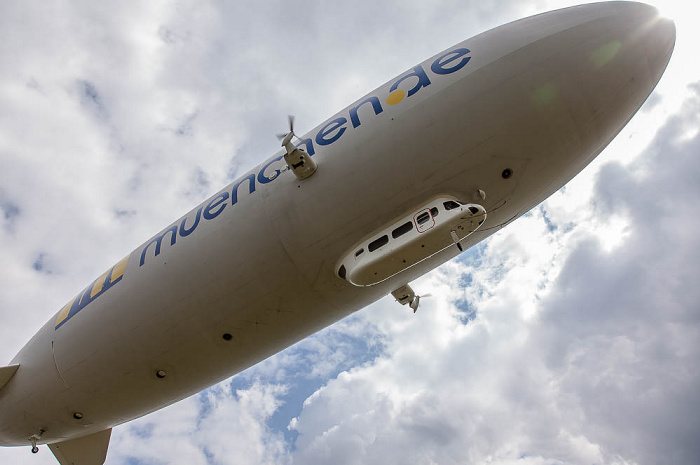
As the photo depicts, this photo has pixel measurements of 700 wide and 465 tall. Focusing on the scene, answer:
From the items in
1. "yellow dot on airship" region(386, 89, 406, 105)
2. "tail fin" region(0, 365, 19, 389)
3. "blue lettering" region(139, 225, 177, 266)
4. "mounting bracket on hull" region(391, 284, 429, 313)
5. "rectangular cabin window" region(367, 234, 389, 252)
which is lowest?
"rectangular cabin window" region(367, 234, 389, 252)

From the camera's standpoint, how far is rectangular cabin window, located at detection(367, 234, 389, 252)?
1209 cm

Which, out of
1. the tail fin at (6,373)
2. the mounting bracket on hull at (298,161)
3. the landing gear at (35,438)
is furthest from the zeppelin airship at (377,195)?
the landing gear at (35,438)

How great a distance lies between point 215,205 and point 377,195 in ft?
18.1

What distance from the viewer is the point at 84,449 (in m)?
20.8

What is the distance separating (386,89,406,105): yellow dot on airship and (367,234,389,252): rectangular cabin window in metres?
3.59

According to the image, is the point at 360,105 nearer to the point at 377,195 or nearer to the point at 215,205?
the point at 377,195

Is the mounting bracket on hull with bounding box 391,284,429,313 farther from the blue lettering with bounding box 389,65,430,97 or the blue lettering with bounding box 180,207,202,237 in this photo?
the blue lettering with bounding box 180,207,202,237

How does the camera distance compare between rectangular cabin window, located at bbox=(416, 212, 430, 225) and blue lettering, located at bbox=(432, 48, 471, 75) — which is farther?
blue lettering, located at bbox=(432, 48, 471, 75)

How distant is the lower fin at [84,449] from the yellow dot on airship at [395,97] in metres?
18.5

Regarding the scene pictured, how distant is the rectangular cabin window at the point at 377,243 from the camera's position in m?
12.1

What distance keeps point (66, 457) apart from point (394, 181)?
19.3 meters

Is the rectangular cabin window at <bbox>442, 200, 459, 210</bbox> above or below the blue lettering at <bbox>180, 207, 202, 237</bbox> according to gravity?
below

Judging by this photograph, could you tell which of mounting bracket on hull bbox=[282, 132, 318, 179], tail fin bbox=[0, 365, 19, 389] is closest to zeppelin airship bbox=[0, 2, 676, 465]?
mounting bracket on hull bbox=[282, 132, 318, 179]

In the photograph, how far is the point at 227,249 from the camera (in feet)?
44.5
